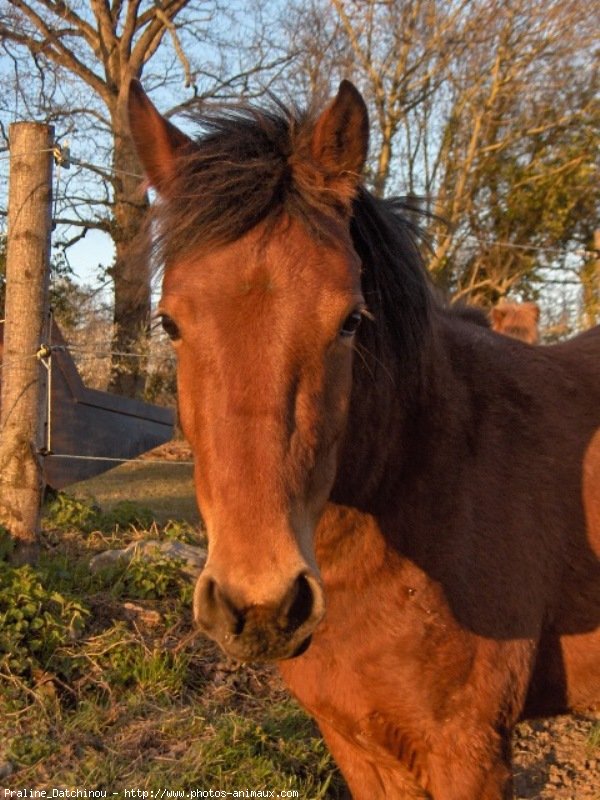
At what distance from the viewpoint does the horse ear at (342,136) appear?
2098mm

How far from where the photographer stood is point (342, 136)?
2.17 meters

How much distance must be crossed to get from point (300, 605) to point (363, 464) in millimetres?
728

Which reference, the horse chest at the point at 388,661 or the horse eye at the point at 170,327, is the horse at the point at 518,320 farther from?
the horse eye at the point at 170,327

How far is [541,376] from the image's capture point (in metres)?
2.82

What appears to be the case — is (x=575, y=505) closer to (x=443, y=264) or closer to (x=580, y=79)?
(x=443, y=264)

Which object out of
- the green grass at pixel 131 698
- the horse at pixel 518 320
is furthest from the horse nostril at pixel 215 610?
the horse at pixel 518 320

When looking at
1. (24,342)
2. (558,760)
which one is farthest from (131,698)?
(558,760)

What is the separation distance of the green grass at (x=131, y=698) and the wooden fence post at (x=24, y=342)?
34 cm

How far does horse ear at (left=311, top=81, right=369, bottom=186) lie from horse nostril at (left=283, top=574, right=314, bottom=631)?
116cm

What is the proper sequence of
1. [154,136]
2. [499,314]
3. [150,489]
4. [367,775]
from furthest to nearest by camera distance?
[150,489] < [499,314] < [367,775] < [154,136]

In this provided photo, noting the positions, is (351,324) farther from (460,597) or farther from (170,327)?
(460,597)

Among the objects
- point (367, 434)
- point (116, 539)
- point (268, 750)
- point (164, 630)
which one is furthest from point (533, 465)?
point (116, 539)

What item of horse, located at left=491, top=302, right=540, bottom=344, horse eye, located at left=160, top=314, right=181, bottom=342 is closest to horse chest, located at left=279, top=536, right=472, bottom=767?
horse eye, located at left=160, top=314, right=181, bottom=342

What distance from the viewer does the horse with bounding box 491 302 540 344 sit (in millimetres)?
6637
